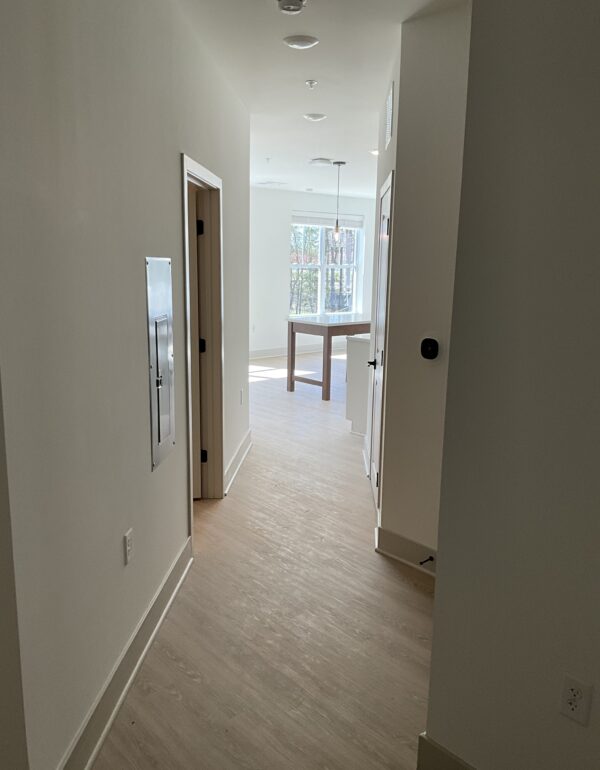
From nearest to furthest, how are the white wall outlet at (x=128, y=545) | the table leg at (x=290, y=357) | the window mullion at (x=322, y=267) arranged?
the white wall outlet at (x=128, y=545) < the table leg at (x=290, y=357) < the window mullion at (x=322, y=267)

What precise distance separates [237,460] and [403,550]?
1704 millimetres

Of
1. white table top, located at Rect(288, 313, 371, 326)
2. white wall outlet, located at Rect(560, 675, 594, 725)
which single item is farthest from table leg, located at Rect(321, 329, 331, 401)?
white wall outlet, located at Rect(560, 675, 594, 725)

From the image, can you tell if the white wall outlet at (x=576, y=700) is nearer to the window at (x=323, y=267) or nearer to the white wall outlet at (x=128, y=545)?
the white wall outlet at (x=128, y=545)

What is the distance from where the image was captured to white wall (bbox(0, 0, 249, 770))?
1.44 metres

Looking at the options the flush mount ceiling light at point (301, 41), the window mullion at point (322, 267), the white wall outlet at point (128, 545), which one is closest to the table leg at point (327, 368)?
the window mullion at point (322, 267)

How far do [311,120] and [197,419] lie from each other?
8.01 ft

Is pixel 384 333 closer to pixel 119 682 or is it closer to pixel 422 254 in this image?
pixel 422 254

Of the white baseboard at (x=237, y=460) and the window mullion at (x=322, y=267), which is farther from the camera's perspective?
the window mullion at (x=322, y=267)

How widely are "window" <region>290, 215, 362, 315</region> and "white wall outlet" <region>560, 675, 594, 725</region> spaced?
8.92m

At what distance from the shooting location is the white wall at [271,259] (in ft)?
30.7

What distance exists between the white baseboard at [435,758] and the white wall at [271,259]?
795 cm

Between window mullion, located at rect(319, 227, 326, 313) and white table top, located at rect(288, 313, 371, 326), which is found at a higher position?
window mullion, located at rect(319, 227, 326, 313)

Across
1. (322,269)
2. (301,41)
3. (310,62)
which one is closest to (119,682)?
(301,41)

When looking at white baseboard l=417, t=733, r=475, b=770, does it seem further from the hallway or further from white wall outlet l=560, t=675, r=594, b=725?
white wall outlet l=560, t=675, r=594, b=725
